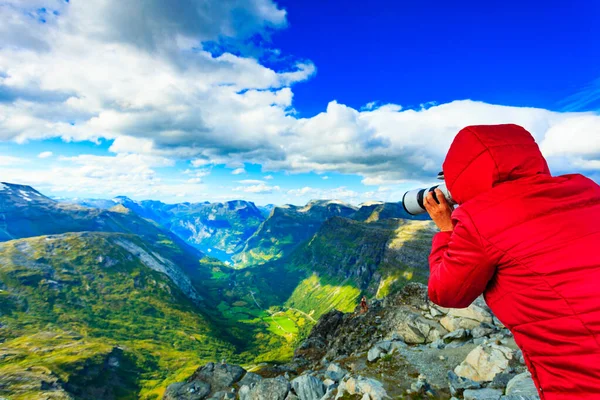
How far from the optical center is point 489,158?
3113 millimetres

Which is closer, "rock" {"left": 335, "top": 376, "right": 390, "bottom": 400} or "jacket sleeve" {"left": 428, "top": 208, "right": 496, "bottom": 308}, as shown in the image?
"jacket sleeve" {"left": 428, "top": 208, "right": 496, "bottom": 308}

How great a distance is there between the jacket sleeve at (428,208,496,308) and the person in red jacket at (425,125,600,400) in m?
0.01

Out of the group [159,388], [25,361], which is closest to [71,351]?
[25,361]

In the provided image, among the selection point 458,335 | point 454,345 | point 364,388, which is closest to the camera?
point 364,388

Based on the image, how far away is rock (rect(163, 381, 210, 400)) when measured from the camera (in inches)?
1188

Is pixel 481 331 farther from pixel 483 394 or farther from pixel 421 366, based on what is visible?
pixel 483 394

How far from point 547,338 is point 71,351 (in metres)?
262

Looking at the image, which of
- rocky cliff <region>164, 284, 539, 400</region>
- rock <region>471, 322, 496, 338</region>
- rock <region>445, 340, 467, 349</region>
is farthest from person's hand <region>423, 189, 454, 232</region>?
rock <region>471, 322, 496, 338</region>

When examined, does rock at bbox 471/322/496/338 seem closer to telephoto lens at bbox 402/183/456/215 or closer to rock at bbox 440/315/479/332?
rock at bbox 440/315/479/332

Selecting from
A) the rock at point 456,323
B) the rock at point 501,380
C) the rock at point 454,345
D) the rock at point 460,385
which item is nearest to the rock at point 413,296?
the rock at point 456,323

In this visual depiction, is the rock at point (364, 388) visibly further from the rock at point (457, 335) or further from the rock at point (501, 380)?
the rock at point (457, 335)

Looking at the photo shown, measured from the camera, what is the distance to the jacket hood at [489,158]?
3.04m

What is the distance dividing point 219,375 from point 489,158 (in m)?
36.9

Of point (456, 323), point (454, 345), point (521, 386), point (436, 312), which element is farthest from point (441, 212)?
point (436, 312)
